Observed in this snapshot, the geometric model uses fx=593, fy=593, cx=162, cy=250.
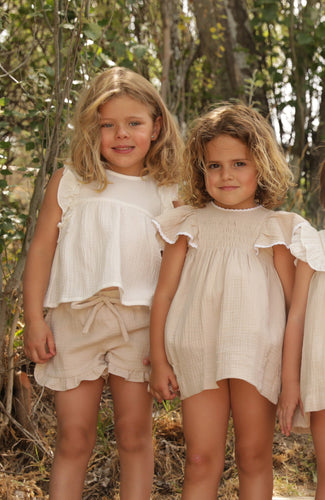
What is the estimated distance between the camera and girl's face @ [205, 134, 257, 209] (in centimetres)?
200

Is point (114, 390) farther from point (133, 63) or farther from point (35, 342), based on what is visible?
point (133, 63)

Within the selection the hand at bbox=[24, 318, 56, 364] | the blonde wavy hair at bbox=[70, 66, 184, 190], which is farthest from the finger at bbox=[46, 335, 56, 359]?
the blonde wavy hair at bbox=[70, 66, 184, 190]

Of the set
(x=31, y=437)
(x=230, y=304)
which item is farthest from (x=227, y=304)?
(x=31, y=437)

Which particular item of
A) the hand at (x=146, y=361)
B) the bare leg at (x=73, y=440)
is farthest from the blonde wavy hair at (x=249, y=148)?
the bare leg at (x=73, y=440)

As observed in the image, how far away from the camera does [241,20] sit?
4449 mm

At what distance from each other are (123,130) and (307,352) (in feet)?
3.41

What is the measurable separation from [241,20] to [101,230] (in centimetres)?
295

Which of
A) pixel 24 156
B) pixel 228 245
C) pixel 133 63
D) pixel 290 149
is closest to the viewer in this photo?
pixel 228 245

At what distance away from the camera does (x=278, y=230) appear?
1984 mm

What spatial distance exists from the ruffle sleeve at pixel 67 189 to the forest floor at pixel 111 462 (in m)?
1.01

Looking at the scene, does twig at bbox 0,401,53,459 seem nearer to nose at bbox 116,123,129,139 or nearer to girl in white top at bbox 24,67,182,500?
girl in white top at bbox 24,67,182,500

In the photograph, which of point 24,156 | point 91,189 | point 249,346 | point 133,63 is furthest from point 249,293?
point 24,156

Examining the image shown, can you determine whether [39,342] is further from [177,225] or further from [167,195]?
[167,195]

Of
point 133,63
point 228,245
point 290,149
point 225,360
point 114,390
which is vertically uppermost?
point 133,63
